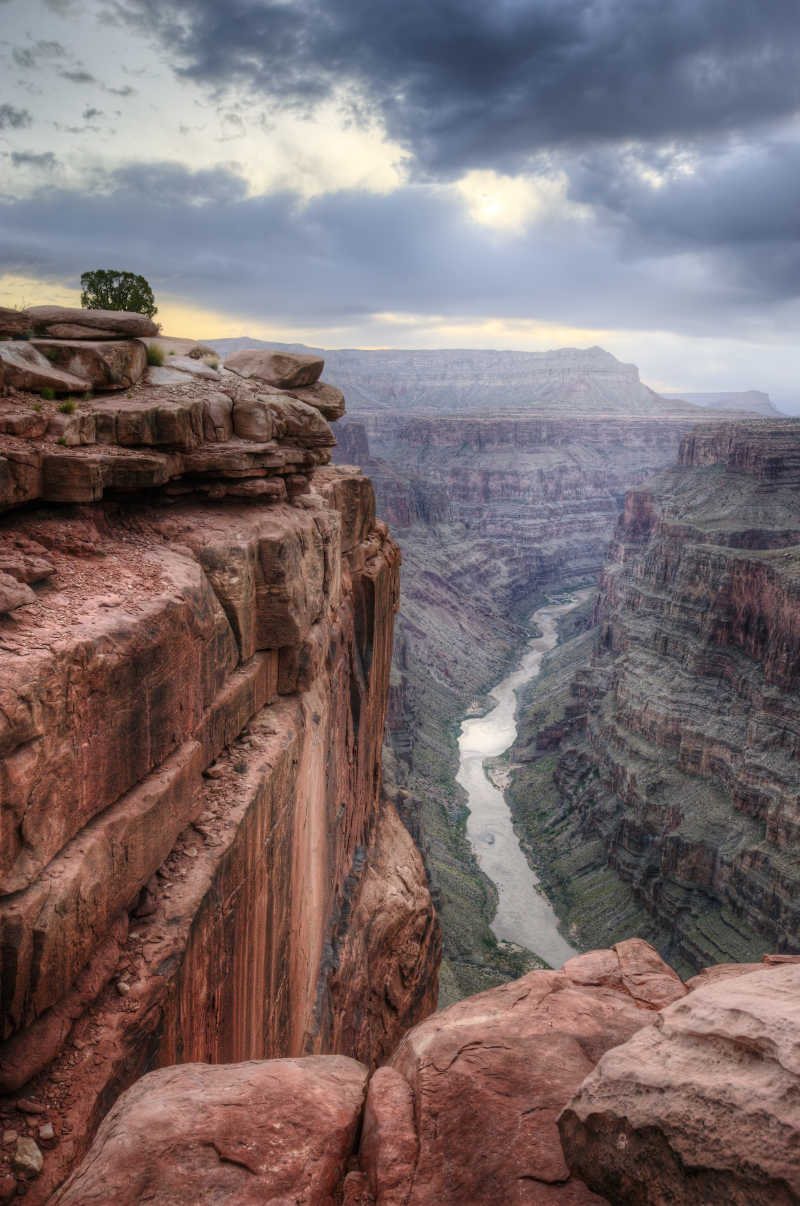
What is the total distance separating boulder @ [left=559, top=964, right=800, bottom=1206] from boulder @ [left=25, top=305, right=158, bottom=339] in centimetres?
1291

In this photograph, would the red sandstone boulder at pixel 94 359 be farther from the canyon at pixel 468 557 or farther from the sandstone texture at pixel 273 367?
the canyon at pixel 468 557

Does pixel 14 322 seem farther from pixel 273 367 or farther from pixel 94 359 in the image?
pixel 273 367

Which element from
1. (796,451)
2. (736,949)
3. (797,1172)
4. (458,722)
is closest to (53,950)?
(797,1172)

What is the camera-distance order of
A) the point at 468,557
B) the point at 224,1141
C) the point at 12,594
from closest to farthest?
1. the point at 224,1141
2. the point at 12,594
3. the point at 468,557

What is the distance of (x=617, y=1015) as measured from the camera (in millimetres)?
7578

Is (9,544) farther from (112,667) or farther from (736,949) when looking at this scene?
(736,949)

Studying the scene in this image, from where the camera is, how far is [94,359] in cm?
1217

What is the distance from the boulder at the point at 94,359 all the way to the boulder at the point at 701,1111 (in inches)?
441

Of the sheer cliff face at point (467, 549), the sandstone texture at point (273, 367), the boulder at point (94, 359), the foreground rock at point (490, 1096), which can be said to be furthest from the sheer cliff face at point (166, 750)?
the sheer cliff face at point (467, 549)

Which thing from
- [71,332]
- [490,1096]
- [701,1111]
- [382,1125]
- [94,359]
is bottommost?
[382,1125]

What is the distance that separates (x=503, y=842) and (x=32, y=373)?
186 feet

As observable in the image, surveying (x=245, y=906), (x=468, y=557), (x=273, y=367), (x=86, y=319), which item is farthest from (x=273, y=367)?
(x=468, y=557)

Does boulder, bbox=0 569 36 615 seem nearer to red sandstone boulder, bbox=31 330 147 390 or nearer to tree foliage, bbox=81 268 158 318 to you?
red sandstone boulder, bbox=31 330 147 390

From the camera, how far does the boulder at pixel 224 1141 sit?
→ 5.47m
